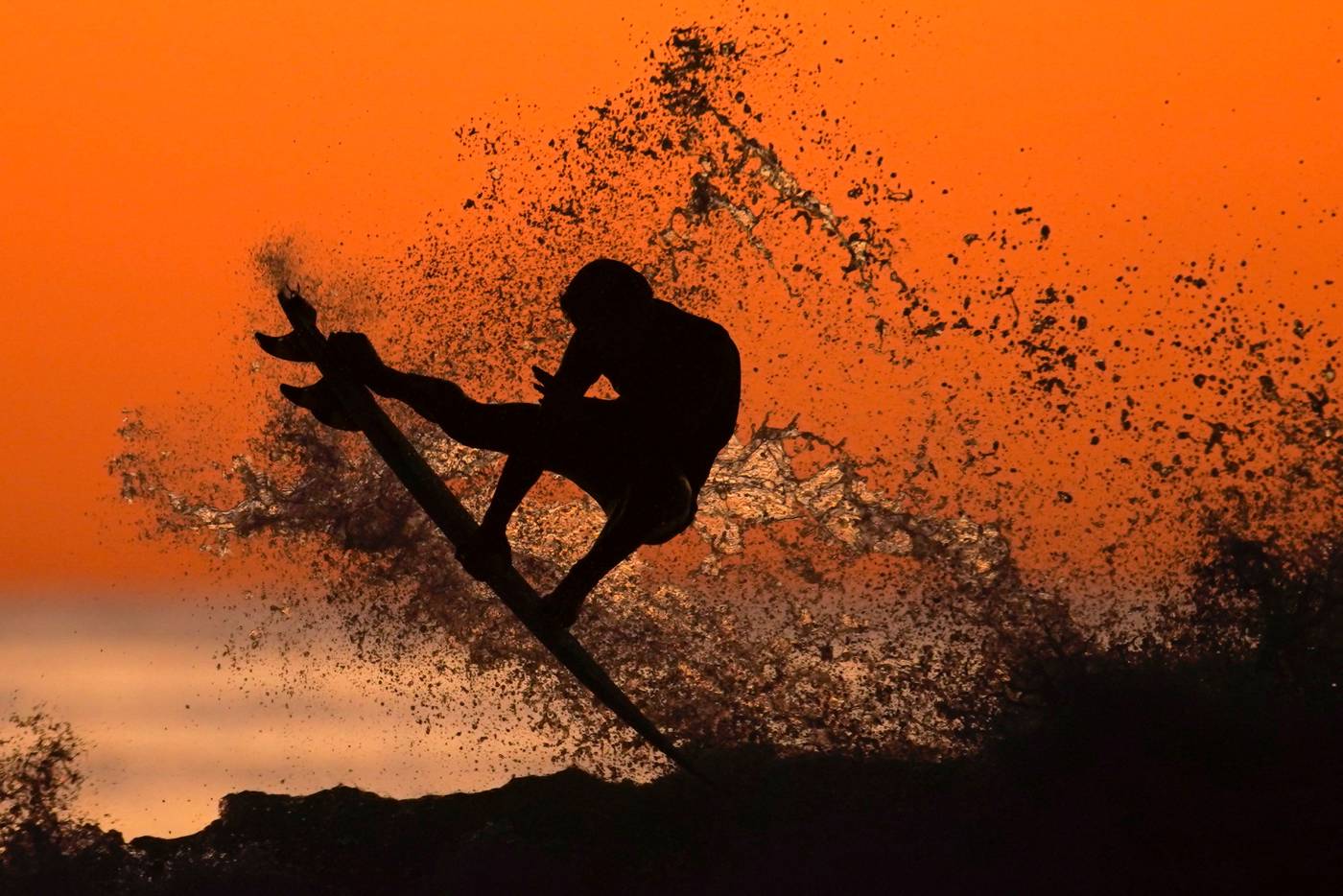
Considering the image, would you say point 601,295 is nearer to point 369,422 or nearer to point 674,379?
point 674,379

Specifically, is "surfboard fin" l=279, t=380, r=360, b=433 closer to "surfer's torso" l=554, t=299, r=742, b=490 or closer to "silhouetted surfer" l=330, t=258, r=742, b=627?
"silhouetted surfer" l=330, t=258, r=742, b=627

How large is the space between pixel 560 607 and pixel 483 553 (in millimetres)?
537

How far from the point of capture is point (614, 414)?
7574 mm

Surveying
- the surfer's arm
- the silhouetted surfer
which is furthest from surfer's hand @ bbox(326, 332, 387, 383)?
the surfer's arm

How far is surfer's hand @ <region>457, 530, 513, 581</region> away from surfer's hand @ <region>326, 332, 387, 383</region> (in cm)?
88

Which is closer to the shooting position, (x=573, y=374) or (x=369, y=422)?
(x=573, y=374)

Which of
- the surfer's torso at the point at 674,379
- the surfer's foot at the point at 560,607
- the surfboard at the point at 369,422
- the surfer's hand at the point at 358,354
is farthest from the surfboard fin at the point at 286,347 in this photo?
the surfer's foot at the point at 560,607

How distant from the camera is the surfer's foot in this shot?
787 cm

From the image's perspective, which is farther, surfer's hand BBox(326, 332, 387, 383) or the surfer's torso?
surfer's hand BBox(326, 332, 387, 383)

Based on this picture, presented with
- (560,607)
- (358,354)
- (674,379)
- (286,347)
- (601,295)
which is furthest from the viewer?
(560,607)

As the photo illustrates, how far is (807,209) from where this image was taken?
12.4m

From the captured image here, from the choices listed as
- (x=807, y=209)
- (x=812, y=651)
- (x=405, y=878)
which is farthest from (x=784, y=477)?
(x=405, y=878)

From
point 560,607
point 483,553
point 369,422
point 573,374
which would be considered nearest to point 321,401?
point 369,422

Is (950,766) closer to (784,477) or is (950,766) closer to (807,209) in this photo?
(784,477)
